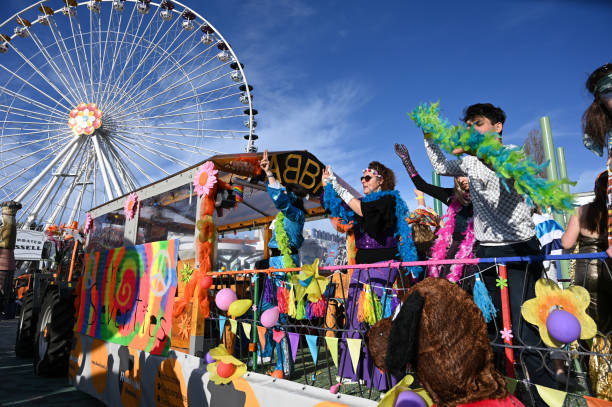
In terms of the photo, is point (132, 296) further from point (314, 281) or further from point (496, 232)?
point (496, 232)

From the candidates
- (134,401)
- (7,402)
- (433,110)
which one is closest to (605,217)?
(433,110)

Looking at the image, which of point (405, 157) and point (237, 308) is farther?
point (405, 157)

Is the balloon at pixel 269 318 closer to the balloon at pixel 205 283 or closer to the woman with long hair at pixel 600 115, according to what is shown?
the balloon at pixel 205 283

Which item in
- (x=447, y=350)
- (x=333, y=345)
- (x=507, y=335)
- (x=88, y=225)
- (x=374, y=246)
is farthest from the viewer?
(x=88, y=225)

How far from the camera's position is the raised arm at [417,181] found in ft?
9.67

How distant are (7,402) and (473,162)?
448 centimetres

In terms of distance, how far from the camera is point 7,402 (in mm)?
3373

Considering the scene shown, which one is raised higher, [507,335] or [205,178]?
[205,178]

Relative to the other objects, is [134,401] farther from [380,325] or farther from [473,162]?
[473,162]

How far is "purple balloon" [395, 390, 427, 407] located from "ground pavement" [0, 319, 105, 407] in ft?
11.5

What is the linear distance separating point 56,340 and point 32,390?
1.92ft

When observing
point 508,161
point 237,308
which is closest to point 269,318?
point 237,308

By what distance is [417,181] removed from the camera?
311cm

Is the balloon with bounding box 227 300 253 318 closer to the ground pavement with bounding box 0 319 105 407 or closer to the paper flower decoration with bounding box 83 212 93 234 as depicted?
the ground pavement with bounding box 0 319 105 407
